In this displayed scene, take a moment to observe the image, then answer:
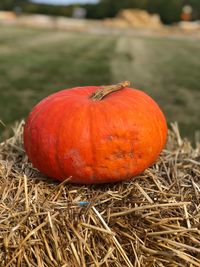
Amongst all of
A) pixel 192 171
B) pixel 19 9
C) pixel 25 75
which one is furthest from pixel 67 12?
pixel 192 171

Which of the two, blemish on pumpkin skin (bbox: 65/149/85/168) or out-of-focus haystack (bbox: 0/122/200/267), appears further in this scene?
blemish on pumpkin skin (bbox: 65/149/85/168)

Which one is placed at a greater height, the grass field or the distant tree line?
the grass field

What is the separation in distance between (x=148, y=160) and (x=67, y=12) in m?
64.3

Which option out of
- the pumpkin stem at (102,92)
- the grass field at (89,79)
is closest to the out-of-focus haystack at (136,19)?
the grass field at (89,79)

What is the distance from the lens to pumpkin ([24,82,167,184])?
9.34 ft

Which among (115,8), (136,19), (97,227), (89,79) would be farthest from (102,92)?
(115,8)

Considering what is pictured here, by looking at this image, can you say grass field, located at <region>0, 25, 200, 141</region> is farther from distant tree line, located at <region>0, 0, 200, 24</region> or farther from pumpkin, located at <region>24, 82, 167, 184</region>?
distant tree line, located at <region>0, 0, 200, 24</region>

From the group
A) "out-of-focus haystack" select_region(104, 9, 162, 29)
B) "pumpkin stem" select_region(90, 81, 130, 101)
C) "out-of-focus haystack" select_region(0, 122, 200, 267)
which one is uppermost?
"pumpkin stem" select_region(90, 81, 130, 101)

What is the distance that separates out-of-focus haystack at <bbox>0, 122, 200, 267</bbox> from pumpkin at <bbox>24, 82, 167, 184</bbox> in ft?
0.44

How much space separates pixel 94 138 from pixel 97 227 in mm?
599

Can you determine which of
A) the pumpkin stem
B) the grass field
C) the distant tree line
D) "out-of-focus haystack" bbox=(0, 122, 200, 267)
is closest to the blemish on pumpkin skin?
"out-of-focus haystack" bbox=(0, 122, 200, 267)

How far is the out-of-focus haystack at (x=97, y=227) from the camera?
241 centimetres

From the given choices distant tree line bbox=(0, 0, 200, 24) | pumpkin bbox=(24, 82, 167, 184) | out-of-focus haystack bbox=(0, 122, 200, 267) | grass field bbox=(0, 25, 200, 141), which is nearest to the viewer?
out-of-focus haystack bbox=(0, 122, 200, 267)

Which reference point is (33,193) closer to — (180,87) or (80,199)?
(80,199)
